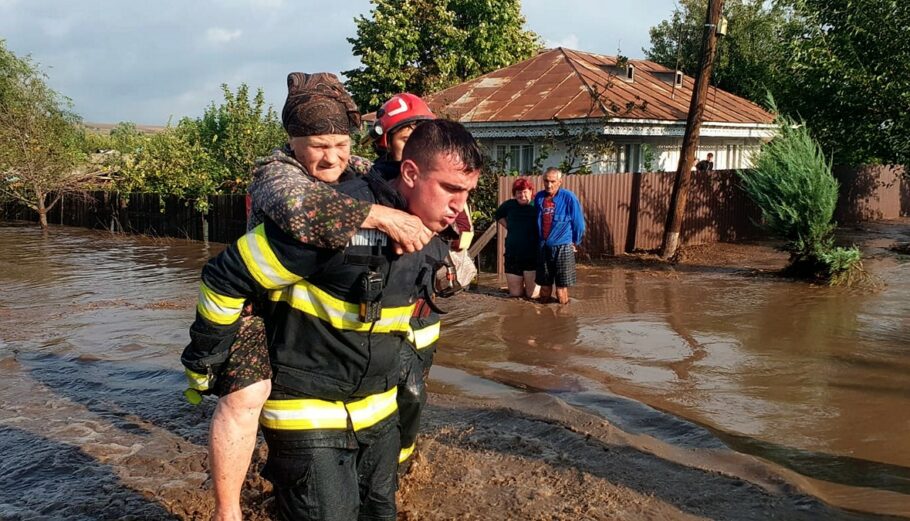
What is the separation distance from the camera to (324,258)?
2480 millimetres

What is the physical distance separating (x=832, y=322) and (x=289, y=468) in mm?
8468

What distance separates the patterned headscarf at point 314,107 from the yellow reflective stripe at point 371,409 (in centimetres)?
97

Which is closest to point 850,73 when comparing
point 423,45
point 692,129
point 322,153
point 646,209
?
point 692,129

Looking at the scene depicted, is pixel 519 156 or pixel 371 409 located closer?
pixel 371 409

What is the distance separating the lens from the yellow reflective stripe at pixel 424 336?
4004 mm

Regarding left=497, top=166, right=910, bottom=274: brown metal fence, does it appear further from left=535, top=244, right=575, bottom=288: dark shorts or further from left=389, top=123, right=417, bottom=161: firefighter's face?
left=389, top=123, right=417, bottom=161: firefighter's face

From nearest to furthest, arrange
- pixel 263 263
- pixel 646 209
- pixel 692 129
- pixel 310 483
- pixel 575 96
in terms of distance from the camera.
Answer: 1. pixel 263 263
2. pixel 310 483
3. pixel 692 129
4. pixel 646 209
5. pixel 575 96

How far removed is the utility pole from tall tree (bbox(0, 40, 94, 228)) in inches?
743

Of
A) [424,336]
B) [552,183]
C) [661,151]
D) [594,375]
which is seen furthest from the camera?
[661,151]

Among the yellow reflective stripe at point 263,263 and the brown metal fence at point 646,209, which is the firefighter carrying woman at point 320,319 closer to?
the yellow reflective stripe at point 263,263

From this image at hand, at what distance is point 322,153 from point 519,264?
26.3 ft

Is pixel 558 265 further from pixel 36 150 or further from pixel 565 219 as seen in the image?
pixel 36 150

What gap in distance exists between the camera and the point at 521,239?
10.7 m

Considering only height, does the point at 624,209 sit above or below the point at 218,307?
above
